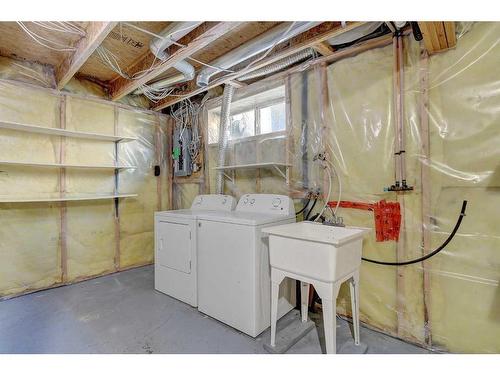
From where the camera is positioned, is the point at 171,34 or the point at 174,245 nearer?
the point at 171,34

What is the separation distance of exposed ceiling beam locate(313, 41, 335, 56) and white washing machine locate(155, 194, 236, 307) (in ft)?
5.34

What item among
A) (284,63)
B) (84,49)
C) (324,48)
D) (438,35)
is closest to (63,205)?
(84,49)

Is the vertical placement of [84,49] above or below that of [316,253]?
above

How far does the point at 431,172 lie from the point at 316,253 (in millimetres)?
1026

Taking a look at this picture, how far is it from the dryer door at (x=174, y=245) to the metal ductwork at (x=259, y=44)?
5.05 feet

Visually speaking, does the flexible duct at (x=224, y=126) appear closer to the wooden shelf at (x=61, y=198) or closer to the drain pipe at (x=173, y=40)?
the drain pipe at (x=173, y=40)

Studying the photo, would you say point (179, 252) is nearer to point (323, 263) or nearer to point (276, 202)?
point (276, 202)

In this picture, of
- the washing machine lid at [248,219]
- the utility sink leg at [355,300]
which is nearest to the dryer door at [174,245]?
the washing machine lid at [248,219]

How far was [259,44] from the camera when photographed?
2029mm

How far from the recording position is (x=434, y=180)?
172 centimetres

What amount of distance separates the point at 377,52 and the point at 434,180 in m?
1.09

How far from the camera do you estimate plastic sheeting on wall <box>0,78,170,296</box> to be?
100.0 inches

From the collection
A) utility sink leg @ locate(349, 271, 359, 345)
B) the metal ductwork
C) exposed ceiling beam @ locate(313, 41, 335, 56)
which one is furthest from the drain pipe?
utility sink leg @ locate(349, 271, 359, 345)
